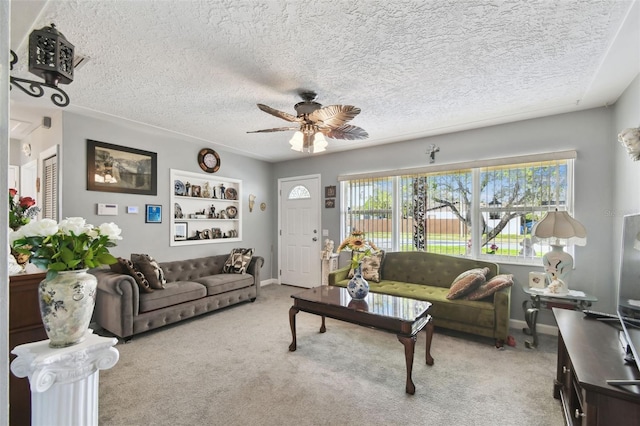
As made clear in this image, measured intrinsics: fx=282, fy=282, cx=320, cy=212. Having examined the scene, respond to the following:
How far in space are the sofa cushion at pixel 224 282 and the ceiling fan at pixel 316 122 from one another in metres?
2.35

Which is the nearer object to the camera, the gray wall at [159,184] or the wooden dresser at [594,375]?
the wooden dresser at [594,375]

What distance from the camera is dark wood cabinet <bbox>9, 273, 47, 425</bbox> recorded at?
5.20 ft

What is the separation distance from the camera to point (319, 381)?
2289 mm

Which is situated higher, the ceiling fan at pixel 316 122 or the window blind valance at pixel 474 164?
the ceiling fan at pixel 316 122

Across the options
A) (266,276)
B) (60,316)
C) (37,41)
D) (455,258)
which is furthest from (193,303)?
(455,258)

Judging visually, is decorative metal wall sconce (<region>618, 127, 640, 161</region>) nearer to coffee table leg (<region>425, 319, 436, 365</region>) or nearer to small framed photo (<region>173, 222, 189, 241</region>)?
coffee table leg (<region>425, 319, 436, 365</region>)

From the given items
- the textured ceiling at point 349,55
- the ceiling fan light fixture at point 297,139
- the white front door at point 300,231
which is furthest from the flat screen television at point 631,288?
the white front door at point 300,231

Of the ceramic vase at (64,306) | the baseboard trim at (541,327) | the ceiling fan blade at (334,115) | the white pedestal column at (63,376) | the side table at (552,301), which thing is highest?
the ceiling fan blade at (334,115)

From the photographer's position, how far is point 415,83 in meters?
2.55

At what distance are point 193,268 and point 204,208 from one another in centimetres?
109

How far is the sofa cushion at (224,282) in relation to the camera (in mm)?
3908

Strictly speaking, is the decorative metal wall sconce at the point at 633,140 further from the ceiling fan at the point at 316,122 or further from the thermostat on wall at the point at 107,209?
the thermostat on wall at the point at 107,209

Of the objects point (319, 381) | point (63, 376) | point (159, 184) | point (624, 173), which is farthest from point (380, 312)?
→ point (159, 184)

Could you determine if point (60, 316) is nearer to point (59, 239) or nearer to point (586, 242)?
point (59, 239)
